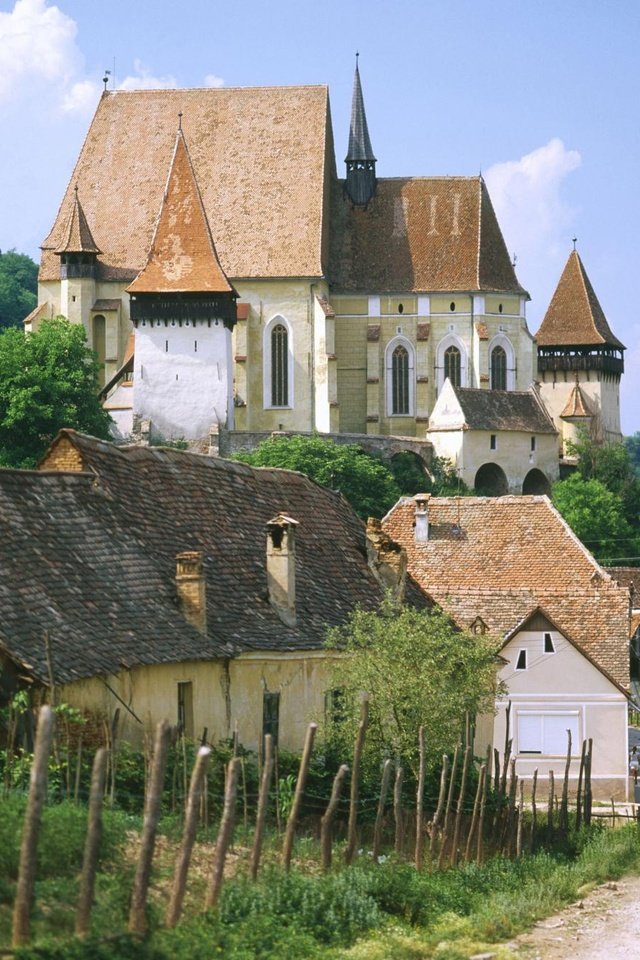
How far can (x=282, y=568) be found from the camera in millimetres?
27016

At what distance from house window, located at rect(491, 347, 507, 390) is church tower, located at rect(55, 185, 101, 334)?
57.7 ft

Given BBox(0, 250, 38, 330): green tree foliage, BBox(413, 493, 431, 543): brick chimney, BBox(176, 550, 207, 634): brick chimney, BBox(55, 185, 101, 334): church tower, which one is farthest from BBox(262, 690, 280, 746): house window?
BBox(0, 250, 38, 330): green tree foliage

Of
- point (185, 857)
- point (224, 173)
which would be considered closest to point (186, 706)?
point (185, 857)

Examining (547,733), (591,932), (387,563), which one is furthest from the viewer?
(547,733)

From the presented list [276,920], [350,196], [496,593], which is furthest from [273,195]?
[276,920]

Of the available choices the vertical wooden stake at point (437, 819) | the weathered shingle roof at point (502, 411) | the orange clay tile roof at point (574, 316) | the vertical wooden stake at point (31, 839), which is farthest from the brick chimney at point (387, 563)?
the orange clay tile roof at point (574, 316)

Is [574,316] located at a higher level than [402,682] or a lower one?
higher

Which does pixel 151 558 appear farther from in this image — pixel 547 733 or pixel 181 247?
pixel 181 247

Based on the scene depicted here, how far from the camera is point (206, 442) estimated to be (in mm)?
80188

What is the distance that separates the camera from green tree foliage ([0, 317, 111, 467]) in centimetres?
7256

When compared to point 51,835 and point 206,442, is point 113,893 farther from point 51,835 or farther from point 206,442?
point 206,442

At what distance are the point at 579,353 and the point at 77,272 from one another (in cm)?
3111

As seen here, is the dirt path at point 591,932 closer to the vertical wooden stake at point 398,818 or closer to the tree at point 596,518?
the vertical wooden stake at point 398,818

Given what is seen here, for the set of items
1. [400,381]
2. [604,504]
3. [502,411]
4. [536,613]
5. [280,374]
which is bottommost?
[536,613]
